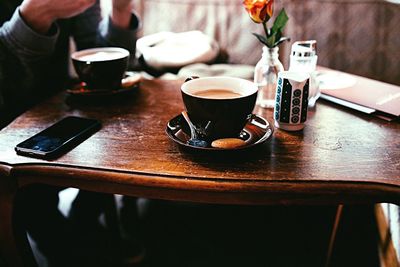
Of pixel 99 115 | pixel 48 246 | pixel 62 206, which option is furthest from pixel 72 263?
pixel 99 115

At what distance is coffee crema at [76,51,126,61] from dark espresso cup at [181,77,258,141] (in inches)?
11.9

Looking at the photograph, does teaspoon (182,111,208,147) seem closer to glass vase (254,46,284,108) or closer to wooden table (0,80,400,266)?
wooden table (0,80,400,266)

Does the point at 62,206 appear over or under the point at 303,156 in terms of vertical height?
under

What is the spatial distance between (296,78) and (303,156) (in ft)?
0.56

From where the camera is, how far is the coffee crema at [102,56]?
1.05m

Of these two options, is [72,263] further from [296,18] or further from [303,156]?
[296,18]

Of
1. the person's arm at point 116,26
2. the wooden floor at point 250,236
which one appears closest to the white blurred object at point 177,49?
the person's arm at point 116,26

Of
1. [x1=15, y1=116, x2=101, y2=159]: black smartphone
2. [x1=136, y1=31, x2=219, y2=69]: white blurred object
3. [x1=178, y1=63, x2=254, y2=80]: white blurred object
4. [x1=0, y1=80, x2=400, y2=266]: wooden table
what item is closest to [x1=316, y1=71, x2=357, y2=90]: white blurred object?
[x1=0, y1=80, x2=400, y2=266]: wooden table

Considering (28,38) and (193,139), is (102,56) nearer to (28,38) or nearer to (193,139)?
(28,38)

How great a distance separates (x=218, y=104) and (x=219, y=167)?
0.11 meters

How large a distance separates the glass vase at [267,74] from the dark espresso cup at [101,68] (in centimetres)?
33

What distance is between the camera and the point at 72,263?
1306 millimetres

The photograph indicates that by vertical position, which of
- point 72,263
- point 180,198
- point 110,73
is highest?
point 110,73

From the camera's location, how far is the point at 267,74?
100 cm
